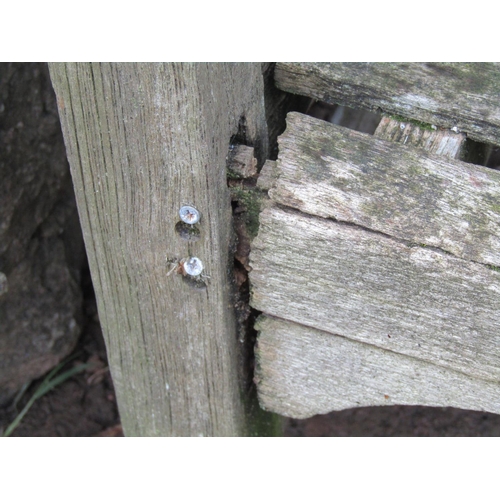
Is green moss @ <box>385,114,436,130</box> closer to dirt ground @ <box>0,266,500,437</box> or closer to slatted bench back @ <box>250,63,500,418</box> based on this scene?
slatted bench back @ <box>250,63,500,418</box>

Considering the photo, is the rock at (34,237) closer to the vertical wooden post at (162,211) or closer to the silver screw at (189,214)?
the vertical wooden post at (162,211)

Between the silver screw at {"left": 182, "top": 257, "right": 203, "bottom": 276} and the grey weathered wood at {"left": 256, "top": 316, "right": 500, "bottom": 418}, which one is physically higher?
the silver screw at {"left": 182, "top": 257, "right": 203, "bottom": 276}

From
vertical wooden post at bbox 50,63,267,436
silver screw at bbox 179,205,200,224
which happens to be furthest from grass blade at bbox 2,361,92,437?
silver screw at bbox 179,205,200,224

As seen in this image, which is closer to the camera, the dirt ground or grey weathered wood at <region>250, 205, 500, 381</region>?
grey weathered wood at <region>250, 205, 500, 381</region>

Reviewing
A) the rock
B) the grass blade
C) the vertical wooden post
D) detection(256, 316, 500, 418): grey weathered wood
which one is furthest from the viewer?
the grass blade

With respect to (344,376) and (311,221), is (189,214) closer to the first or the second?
(311,221)

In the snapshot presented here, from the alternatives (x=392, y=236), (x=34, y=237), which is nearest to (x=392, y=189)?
(x=392, y=236)

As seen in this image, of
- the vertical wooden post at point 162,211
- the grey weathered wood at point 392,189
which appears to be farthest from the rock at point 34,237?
the grey weathered wood at point 392,189
